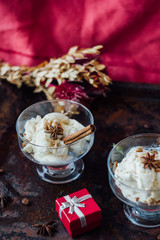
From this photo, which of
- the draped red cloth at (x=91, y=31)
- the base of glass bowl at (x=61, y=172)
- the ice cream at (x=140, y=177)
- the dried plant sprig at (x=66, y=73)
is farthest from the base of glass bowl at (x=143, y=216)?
the draped red cloth at (x=91, y=31)

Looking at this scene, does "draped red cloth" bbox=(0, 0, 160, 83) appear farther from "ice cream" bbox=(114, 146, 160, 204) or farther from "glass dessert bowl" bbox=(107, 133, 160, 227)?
"ice cream" bbox=(114, 146, 160, 204)

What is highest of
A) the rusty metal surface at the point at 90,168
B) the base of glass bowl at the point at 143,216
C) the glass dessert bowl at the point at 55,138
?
the glass dessert bowl at the point at 55,138

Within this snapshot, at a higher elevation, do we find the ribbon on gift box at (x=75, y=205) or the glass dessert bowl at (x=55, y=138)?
the glass dessert bowl at (x=55, y=138)

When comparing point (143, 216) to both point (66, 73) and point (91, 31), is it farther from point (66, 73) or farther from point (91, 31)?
point (91, 31)

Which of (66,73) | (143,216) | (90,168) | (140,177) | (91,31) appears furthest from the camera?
(91,31)

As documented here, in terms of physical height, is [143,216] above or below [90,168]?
below

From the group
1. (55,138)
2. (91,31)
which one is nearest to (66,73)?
(91,31)

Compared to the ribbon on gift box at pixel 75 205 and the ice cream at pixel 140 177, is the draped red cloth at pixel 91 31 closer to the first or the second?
the ice cream at pixel 140 177
